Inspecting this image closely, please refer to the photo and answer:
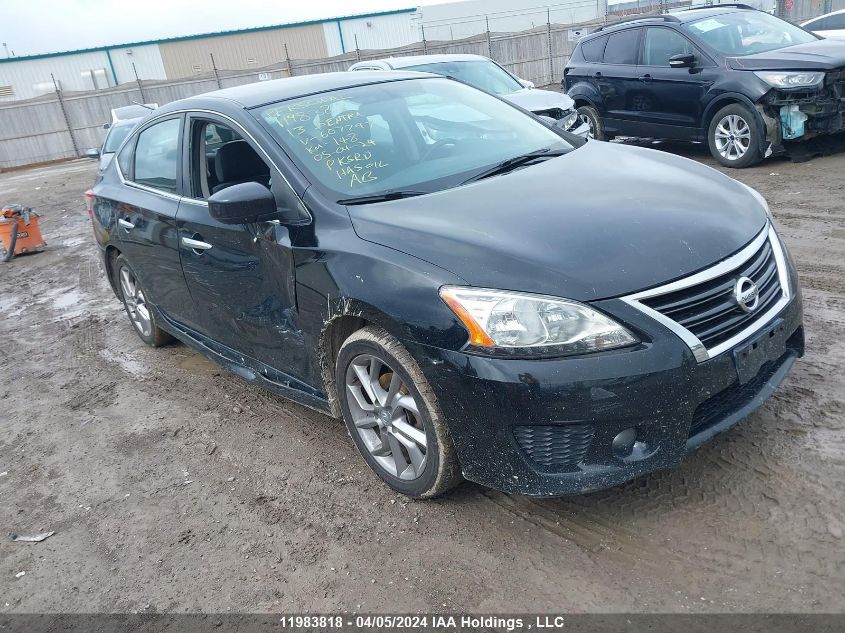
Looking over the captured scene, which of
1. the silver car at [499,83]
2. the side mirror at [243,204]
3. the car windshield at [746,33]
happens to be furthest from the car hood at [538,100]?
the side mirror at [243,204]

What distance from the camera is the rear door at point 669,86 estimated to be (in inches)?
353

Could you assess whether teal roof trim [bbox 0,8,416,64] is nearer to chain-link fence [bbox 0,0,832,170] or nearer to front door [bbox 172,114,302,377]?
chain-link fence [bbox 0,0,832,170]

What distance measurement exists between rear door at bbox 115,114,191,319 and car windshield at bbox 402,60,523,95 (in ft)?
19.3

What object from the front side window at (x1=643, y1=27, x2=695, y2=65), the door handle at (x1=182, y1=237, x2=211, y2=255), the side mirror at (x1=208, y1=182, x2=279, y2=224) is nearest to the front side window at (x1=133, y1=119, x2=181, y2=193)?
the door handle at (x1=182, y1=237, x2=211, y2=255)

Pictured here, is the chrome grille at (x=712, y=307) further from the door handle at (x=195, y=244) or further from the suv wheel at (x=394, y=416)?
the door handle at (x=195, y=244)

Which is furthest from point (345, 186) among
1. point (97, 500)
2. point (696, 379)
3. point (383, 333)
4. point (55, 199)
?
point (55, 199)

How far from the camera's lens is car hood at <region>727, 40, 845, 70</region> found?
7.94 meters

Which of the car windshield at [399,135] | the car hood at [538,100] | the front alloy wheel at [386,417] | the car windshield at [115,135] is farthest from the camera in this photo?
the car windshield at [115,135]

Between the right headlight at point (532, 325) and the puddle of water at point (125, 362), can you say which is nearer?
the right headlight at point (532, 325)

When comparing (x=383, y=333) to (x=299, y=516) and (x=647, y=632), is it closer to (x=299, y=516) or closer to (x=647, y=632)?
(x=299, y=516)

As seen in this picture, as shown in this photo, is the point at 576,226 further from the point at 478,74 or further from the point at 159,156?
the point at 478,74

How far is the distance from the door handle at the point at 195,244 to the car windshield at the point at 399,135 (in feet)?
2.57

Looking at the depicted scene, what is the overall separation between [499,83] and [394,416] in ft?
26.8

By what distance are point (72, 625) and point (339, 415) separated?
1.39 meters
